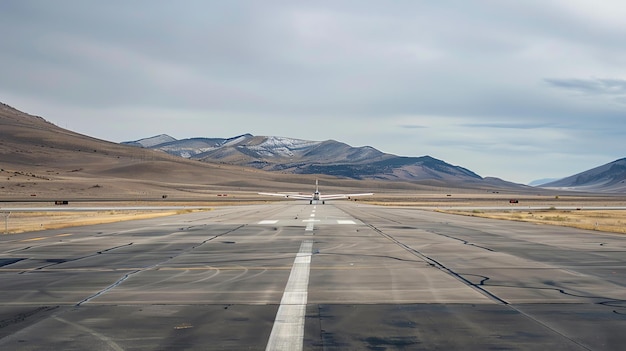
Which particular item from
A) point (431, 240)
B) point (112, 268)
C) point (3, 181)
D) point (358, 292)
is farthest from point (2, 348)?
point (3, 181)

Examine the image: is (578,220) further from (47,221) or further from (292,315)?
(292,315)

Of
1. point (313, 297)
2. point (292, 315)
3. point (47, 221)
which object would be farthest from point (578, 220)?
point (292, 315)

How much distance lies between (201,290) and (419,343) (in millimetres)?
5907

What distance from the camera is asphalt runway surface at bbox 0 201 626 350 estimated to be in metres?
8.98

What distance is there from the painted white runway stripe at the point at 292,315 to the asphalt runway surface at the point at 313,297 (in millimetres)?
27

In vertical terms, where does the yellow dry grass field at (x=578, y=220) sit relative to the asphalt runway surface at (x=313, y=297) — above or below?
above

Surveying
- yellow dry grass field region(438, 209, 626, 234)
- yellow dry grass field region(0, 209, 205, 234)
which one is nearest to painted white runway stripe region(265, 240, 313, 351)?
yellow dry grass field region(0, 209, 205, 234)

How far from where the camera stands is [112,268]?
56.0 ft

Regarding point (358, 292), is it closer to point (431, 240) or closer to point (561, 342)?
point (561, 342)

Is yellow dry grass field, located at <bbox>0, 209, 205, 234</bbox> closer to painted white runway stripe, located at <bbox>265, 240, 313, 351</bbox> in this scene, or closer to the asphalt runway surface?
the asphalt runway surface

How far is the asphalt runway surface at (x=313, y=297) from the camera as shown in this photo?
29.5 ft

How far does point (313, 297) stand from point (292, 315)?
6.03 ft

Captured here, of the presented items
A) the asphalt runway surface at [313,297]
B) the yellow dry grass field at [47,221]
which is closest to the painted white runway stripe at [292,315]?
the asphalt runway surface at [313,297]

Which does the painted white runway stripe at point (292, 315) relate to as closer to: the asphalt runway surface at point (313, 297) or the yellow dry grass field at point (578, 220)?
the asphalt runway surface at point (313, 297)
